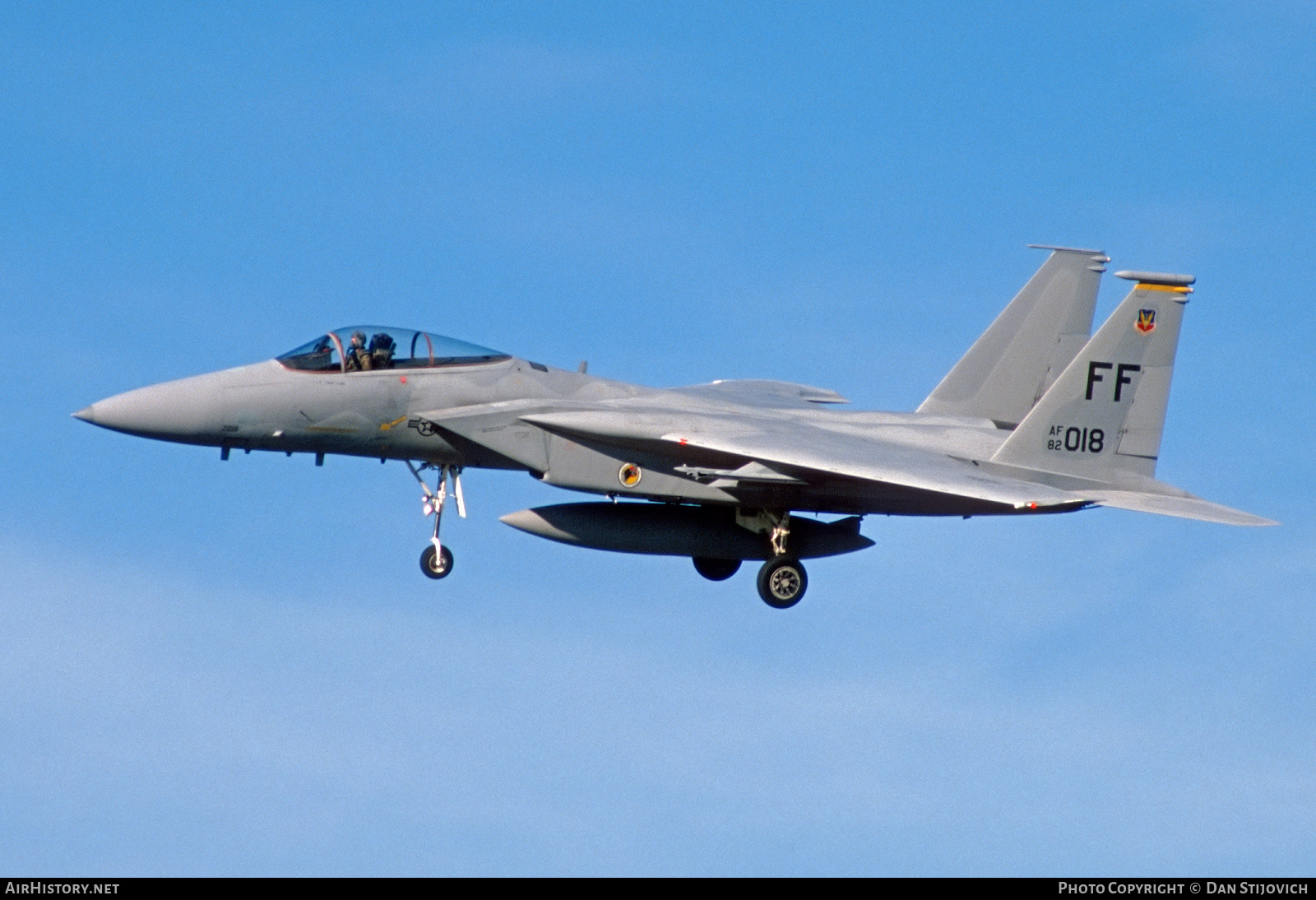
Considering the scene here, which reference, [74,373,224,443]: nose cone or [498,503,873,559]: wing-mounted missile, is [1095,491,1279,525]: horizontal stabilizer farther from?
[74,373,224,443]: nose cone

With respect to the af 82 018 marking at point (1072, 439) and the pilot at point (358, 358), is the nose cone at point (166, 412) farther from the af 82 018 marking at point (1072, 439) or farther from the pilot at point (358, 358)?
the af 82 018 marking at point (1072, 439)

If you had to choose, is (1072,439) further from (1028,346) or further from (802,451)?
(1028,346)

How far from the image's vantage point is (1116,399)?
2350 centimetres

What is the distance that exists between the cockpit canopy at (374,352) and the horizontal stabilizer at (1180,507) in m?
7.82

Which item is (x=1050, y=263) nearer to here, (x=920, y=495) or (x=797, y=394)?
(x=797, y=394)

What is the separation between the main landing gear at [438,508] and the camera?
22.7 metres

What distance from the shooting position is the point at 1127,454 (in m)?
23.6

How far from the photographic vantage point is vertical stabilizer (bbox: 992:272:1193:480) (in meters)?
23.4

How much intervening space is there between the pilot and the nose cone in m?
1.52

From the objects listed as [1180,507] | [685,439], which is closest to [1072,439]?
[1180,507]

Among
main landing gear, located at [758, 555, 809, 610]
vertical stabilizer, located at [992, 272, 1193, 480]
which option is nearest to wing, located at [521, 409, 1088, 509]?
vertical stabilizer, located at [992, 272, 1193, 480]

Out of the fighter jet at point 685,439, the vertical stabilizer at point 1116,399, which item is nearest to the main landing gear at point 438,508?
the fighter jet at point 685,439

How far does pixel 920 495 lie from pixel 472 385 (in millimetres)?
5555
